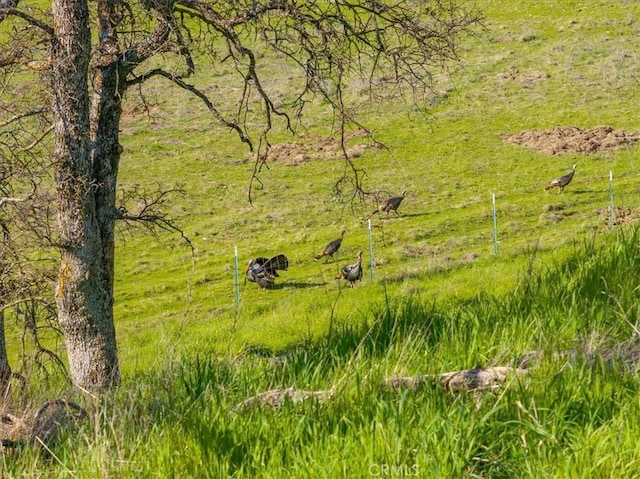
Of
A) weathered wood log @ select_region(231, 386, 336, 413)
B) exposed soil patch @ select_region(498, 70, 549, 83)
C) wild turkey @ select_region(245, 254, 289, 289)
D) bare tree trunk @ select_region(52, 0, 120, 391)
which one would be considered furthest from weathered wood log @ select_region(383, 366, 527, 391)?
exposed soil patch @ select_region(498, 70, 549, 83)

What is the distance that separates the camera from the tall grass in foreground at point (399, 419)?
3.47 m

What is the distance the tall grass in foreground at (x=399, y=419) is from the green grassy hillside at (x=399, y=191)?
28.7 ft

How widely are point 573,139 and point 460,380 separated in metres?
40.0

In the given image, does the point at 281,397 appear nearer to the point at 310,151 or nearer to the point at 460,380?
the point at 460,380

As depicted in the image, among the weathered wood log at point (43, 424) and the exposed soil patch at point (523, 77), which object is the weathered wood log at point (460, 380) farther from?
the exposed soil patch at point (523, 77)

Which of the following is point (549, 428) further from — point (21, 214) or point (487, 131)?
point (487, 131)

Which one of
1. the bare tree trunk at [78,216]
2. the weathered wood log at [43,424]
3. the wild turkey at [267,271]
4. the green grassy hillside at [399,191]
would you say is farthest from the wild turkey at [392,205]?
the weathered wood log at [43,424]

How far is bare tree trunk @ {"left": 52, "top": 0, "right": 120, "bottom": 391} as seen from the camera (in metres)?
8.62

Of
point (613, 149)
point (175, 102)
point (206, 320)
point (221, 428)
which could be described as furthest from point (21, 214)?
point (175, 102)

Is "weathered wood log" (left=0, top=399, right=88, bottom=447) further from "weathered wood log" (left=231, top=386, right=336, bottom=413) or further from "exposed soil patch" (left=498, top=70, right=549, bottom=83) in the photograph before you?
"exposed soil patch" (left=498, top=70, right=549, bottom=83)

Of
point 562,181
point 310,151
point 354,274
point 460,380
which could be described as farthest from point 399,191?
point 460,380

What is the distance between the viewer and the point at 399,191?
3791cm

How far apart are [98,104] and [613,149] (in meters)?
34.2

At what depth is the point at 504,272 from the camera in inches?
638
